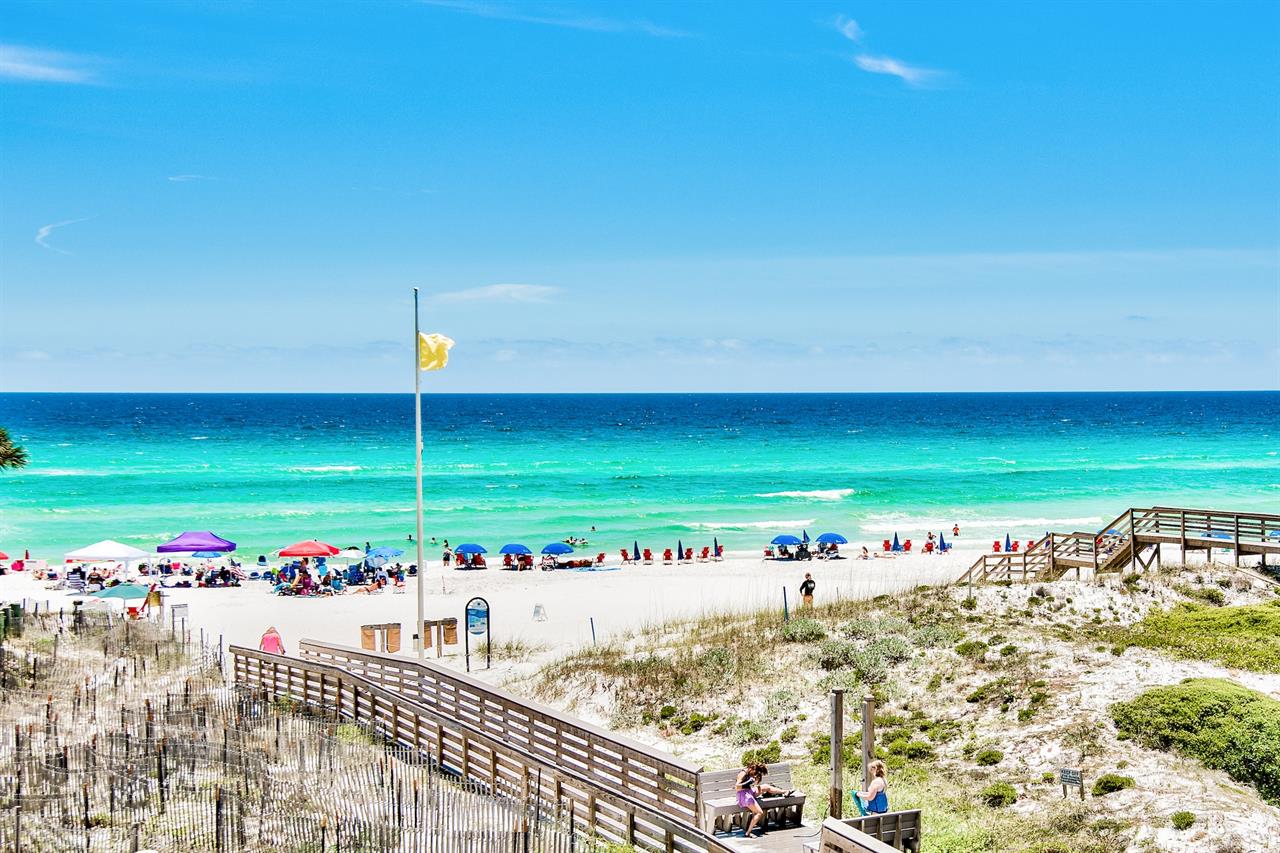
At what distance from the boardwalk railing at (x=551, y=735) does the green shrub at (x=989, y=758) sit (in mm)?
4008

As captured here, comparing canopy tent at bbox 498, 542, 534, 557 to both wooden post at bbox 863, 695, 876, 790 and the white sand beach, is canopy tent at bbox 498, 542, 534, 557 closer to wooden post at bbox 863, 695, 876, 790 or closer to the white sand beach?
the white sand beach

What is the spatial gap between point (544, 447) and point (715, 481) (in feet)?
117

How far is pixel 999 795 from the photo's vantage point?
1376 cm

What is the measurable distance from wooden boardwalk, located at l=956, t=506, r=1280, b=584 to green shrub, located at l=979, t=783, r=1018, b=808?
41.0ft

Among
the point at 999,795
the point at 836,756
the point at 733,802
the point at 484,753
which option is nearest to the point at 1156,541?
the point at 999,795

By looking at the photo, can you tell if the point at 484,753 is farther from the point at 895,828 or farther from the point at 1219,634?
the point at 1219,634

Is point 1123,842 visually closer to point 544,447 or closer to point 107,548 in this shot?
point 107,548

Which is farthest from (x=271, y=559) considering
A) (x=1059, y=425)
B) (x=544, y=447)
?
(x=1059, y=425)

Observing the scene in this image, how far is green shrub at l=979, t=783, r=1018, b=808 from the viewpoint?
13641 mm

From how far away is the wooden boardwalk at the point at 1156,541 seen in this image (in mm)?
25469

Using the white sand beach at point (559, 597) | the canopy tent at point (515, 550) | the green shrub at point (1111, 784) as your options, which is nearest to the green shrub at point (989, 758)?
the green shrub at point (1111, 784)

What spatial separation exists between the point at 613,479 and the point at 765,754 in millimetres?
67256

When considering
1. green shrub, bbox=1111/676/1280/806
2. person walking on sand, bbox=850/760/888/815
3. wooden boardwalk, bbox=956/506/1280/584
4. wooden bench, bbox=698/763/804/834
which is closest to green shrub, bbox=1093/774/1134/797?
green shrub, bbox=1111/676/1280/806

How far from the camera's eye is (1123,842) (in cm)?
1197
